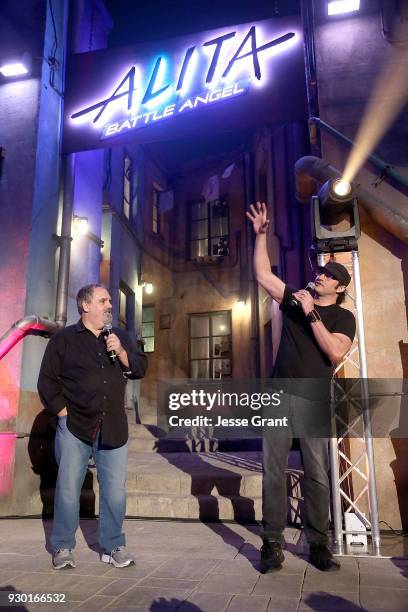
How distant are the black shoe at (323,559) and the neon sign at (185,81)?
20.7 ft

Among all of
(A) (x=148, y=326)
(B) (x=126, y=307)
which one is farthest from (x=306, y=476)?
(A) (x=148, y=326)

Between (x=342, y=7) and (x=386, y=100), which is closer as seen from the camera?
(x=386, y=100)

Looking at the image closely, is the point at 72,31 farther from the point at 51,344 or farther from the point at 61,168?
the point at 51,344

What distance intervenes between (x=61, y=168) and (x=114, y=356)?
4955mm

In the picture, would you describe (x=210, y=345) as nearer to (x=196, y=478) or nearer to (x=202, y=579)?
(x=196, y=478)

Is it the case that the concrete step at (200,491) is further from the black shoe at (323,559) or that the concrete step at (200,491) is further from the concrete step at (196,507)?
the black shoe at (323,559)

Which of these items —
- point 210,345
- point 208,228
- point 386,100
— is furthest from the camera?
point 208,228

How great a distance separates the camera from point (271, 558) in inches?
130

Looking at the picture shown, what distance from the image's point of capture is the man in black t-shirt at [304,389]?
3.39 m

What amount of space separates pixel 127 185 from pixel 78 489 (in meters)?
12.1

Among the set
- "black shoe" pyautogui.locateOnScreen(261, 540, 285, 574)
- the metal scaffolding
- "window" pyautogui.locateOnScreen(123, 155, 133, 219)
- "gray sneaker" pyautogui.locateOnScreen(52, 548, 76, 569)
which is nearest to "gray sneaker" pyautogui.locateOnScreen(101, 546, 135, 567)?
"gray sneaker" pyautogui.locateOnScreen(52, 548, 76, 569)

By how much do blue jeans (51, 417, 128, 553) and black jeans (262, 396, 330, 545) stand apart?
1077mm

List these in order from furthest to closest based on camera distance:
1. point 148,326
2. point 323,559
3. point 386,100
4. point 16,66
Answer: point 148,326
point 16,66
point 386,100
point 323,559

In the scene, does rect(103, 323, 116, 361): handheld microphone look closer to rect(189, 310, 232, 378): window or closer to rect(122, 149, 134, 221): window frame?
rect(122, 149, 134, 221): window frame
